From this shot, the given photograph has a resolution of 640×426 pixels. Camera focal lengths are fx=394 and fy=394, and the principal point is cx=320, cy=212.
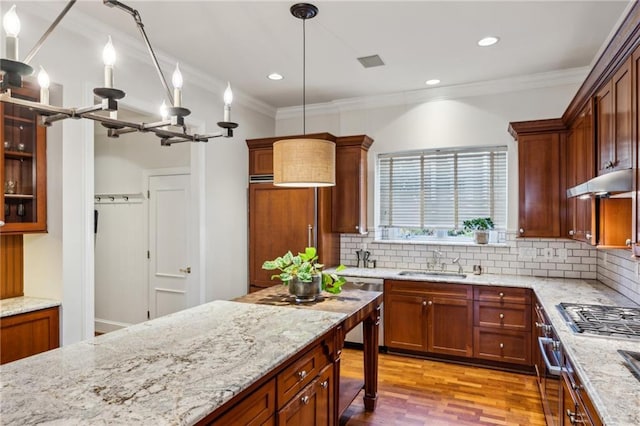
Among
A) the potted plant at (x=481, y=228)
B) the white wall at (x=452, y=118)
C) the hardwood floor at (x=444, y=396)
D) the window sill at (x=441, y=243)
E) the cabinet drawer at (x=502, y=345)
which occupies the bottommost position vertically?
the hardwood floor at (x=444, y=396)

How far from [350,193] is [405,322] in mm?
1605

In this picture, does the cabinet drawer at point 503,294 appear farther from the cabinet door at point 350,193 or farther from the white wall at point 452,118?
the cabinet door at point 350,193

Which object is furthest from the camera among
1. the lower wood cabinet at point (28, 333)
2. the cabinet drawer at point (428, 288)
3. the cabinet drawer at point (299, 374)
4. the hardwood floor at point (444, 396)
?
the cabinet drawer at point (428, 288)

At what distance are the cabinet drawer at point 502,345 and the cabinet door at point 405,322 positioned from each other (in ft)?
1.75

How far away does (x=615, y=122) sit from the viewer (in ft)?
7.47

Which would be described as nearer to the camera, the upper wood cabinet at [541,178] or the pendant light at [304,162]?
the pendant light at [304,162]

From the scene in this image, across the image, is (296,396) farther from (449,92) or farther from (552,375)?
(449,92)

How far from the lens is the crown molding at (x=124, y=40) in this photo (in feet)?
8.79

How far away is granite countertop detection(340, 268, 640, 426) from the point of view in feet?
4.41

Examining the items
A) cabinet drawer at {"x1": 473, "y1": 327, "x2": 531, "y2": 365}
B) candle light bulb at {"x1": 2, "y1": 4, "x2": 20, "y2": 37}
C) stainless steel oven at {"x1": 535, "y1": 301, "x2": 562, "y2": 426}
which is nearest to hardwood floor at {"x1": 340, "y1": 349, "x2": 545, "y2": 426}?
cabinet drawer at {"x1": 473, "y1": 327, "x2": 531, "y2": 365}

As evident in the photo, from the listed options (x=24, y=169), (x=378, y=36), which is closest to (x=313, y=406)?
(x=24, y=169)

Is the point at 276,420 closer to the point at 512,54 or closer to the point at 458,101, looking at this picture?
the point at 512,54

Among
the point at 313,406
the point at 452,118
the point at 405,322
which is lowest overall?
the point at 405,322

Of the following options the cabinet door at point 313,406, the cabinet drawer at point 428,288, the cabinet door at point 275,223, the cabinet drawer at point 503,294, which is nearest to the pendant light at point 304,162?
the cabinet door at point 313,406
